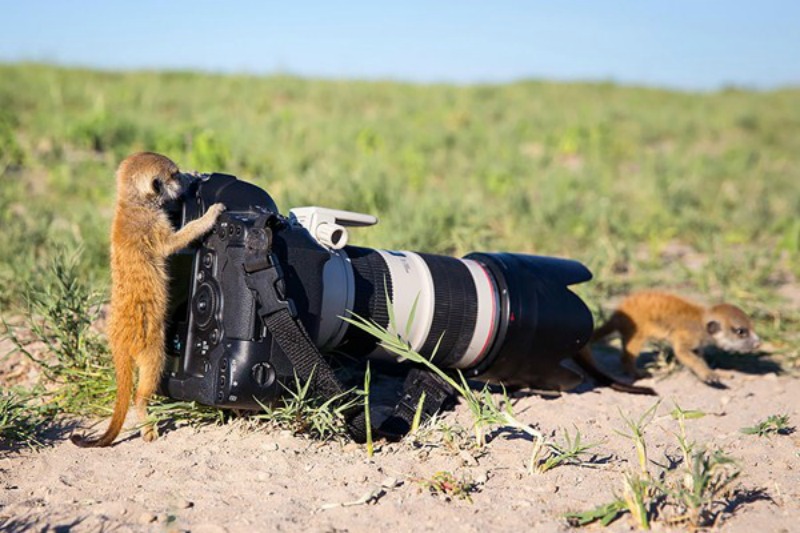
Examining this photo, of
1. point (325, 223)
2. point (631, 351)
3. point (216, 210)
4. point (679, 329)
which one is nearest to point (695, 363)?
point (679, 329)

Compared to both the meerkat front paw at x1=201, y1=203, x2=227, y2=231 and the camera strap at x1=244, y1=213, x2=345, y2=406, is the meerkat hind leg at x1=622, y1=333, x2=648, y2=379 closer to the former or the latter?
the camera strap at x1=244, y1=213, x2=345, y2=406

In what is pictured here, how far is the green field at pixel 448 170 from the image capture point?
18.3 feet

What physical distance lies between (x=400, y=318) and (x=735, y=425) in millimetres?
1562

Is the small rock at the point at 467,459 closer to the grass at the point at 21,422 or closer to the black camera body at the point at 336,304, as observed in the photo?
the black camera body at the point at 336,304

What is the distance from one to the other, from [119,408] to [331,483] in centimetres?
80

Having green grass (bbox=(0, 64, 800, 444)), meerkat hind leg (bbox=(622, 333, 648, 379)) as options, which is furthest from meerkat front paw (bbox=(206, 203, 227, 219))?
meerkat hind leg (bbox=(622, 333, 648, 379))

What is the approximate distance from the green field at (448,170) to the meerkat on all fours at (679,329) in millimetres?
364

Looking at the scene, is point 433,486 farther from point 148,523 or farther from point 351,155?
point 351,155

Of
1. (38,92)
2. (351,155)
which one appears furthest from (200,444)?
(38,92)

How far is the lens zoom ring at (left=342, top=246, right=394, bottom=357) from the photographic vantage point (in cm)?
320

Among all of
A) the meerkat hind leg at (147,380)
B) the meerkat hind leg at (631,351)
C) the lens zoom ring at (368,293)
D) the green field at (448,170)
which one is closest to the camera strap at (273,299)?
the lens zoom ring at (368,293)

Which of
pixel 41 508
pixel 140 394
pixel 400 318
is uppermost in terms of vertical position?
pixel 400 318

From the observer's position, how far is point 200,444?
307cm

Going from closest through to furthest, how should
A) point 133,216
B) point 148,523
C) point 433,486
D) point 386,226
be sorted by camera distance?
point 148,523 < point 433,486 < point 133,216 < point 386,226
